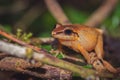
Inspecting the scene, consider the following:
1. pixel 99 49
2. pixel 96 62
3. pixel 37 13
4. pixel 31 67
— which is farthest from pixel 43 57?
pixel 37 13

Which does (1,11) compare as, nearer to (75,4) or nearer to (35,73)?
(75,4)

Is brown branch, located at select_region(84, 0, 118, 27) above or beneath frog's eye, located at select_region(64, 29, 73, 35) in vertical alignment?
above

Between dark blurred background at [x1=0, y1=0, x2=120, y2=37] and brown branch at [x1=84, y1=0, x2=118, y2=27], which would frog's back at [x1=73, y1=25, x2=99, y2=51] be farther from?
dark blurred background at [x1=0, y1=0, x2=120, y2=37]

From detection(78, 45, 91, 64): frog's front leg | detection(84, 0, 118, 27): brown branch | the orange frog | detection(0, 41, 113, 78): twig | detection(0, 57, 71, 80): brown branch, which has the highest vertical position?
detection(84, 0, 118, 27): brown branch

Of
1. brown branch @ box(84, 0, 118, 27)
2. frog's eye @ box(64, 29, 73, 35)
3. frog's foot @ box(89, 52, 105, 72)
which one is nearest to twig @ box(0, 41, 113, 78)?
frog's foot @ box(89, 52, 105, 72)

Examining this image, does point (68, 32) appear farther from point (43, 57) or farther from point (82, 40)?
point (43, 57)

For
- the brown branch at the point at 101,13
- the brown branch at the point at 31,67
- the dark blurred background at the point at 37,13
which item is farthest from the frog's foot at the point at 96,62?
the dark blurred background at the point at 37,13
